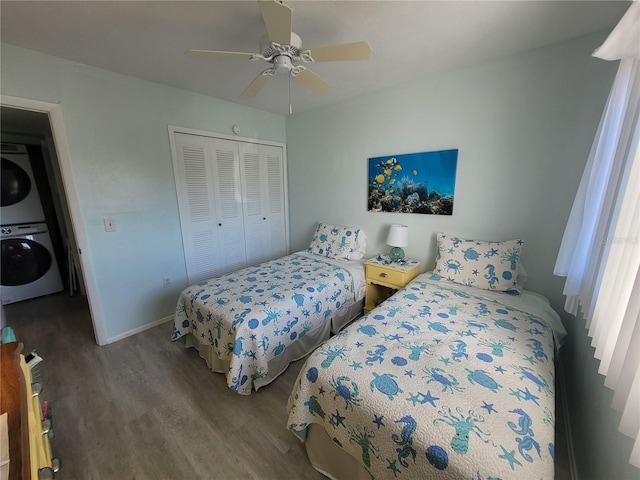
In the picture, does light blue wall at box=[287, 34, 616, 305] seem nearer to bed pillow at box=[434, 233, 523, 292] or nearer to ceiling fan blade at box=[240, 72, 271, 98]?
bed pillow at box=[434, 233, 523, 292]

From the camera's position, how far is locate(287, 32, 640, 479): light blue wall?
150cm

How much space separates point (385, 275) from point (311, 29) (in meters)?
2.08

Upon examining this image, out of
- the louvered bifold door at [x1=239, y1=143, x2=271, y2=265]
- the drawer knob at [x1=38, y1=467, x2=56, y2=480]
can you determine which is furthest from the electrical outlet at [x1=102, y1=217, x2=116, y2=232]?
the drawer knob at [x1=38, y1=467, x2=56, y2=480]

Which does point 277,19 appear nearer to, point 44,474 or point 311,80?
point 311,80

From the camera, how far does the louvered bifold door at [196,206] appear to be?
269 cm

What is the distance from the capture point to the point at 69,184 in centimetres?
205

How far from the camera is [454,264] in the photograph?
6.98ft

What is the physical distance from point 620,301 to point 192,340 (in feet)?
8.89

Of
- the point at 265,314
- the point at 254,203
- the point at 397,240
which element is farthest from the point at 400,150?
the point at 265,314

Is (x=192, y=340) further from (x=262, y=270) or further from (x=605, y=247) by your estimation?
(x=605, y=247)

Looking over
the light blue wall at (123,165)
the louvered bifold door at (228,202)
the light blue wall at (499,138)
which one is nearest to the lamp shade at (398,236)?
the light blue wall at (499,138)

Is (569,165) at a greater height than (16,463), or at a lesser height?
greater

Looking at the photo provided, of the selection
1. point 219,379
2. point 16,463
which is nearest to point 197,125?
point 219,379

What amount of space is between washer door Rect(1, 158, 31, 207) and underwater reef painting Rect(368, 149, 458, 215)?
4.47 meters
